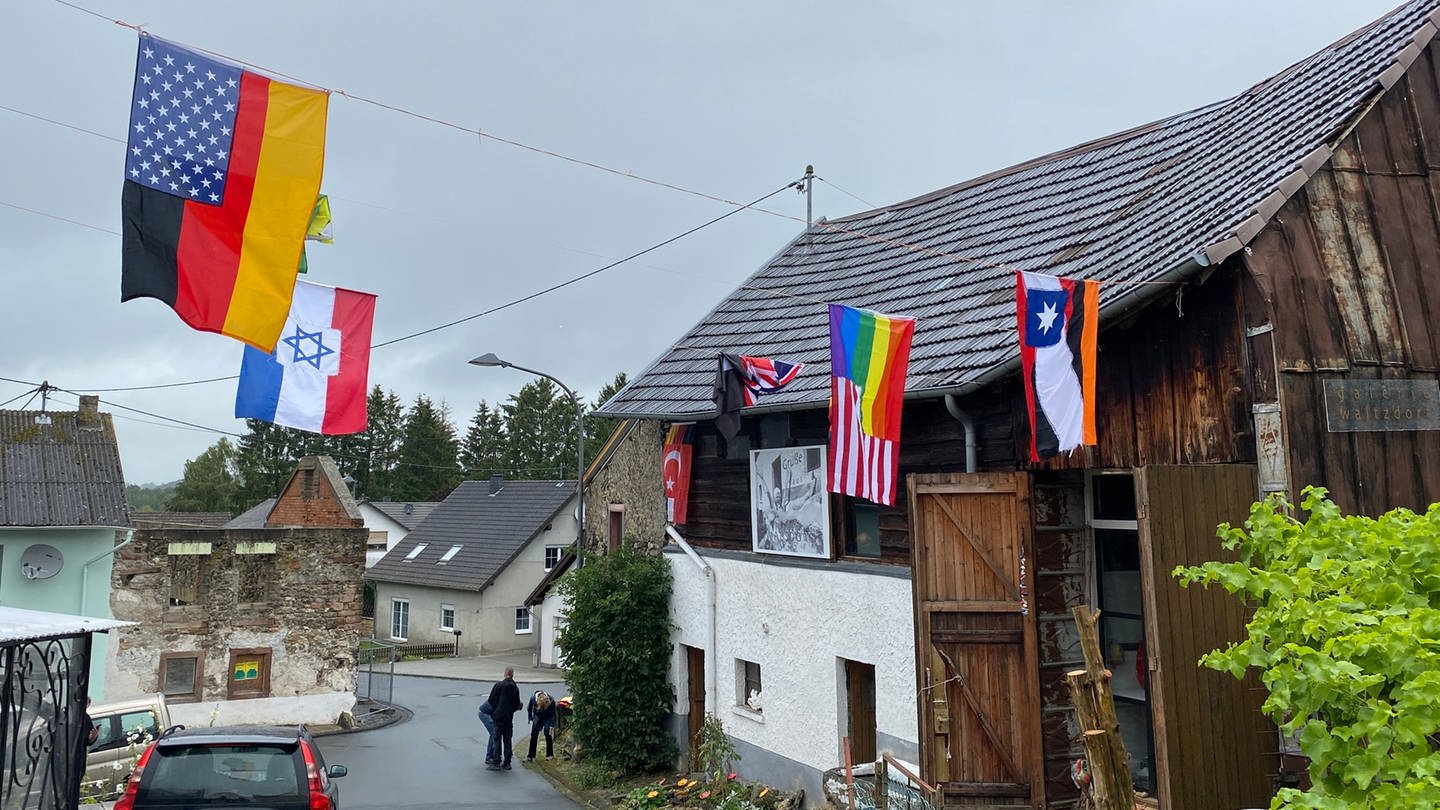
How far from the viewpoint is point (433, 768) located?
19.4 m

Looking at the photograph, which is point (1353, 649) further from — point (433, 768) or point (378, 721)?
point (378, 721)

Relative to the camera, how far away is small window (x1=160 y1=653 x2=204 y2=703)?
22500 millimetres

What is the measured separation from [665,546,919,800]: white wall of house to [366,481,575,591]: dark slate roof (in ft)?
85.5

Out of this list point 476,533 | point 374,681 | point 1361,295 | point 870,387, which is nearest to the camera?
point 1361,295

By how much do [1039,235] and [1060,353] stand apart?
199 inches

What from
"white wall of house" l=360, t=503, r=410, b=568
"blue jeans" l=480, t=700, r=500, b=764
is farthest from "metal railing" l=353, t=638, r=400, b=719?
"white wall of house" l=360, t=503, r=410, b=568

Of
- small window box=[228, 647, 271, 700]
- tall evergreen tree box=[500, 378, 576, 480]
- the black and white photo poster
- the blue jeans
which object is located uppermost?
tall evergreen tree box=[500, 378, 576, 480]

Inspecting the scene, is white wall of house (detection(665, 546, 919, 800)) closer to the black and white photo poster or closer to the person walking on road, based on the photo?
the black and white photo poster

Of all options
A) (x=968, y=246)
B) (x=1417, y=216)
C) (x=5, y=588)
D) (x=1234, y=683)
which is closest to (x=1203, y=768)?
(x=1234, y=683)

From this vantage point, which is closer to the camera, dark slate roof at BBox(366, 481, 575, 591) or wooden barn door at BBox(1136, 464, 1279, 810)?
wooden barn door at BBox(1136, 464, 1279, 810)

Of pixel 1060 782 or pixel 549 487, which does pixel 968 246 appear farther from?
pixel 549 487

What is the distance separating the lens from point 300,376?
9.09 metres

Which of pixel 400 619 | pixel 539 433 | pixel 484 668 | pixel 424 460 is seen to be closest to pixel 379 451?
pixel 424 460

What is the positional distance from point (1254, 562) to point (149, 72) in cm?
849
